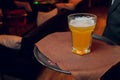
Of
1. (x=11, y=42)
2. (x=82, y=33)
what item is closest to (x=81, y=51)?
(x=82, y=33)

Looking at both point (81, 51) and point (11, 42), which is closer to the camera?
point (81, 51)

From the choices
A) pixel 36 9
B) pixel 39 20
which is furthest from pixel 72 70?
pixel 36 9

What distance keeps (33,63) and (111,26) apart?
1554mm

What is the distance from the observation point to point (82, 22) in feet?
3.99

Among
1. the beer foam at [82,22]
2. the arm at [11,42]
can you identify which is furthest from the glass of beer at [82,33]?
the arm at [11,42]

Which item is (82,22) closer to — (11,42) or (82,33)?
(82,33)

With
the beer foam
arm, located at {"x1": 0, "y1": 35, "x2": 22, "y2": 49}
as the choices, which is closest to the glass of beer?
the beer foam

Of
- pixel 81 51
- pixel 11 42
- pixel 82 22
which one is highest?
pixel 82 22

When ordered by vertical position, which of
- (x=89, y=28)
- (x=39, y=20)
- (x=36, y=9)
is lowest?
(x=36, y=9)

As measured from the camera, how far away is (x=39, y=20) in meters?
3.79

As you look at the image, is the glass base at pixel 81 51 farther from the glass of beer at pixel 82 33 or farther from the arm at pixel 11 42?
the arm at pixel 11 42

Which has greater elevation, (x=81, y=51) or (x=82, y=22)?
(x=82, y=22)

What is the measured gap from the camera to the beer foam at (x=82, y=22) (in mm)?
1200

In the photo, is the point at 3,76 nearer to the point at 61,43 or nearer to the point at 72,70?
the point at 61,43
